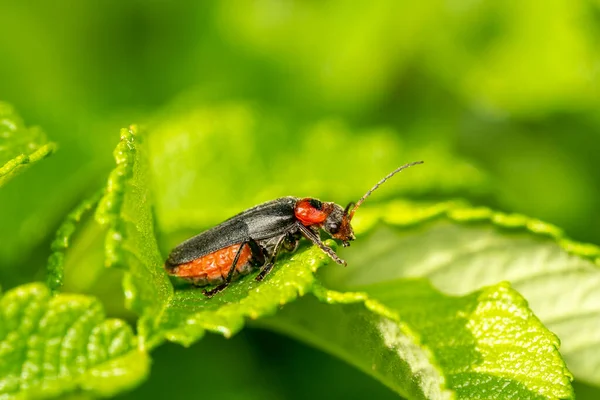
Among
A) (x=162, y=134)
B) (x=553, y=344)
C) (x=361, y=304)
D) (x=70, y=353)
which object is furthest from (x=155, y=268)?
(x=162, y=134)

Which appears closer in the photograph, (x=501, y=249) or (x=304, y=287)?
(x=304, y=287)

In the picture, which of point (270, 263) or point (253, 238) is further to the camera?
point (253, 238)

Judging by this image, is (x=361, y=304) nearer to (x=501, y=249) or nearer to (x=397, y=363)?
(x=397, y=363)

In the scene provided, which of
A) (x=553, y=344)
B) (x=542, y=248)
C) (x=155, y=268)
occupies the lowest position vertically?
(x=553, y=344)

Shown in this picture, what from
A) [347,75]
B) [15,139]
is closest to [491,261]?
[15,139]

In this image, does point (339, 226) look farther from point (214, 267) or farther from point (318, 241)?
point (214, 267)

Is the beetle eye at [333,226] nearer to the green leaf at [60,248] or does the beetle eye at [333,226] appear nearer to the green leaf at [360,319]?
the green leaf at [360,319]
